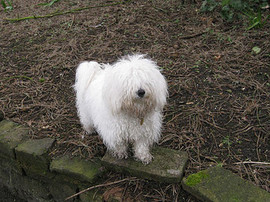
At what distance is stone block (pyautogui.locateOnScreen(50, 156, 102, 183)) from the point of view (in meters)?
2.68

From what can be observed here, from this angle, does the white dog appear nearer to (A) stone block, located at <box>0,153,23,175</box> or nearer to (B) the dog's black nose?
(B) the dog's black nose

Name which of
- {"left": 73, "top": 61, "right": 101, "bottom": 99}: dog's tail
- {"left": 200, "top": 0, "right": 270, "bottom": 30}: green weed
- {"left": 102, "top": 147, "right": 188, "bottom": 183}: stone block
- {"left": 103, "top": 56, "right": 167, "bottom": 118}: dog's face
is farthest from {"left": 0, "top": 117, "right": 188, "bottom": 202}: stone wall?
{"left": 200, "top": 0, "right": 270, "bottom": 30}: green weed

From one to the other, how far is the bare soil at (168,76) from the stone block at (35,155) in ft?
0.38

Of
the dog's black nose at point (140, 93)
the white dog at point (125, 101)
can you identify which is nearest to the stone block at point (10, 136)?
the white dog at point (125, 101)

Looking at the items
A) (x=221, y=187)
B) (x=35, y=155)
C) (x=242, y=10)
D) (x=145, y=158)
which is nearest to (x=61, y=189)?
(x=35, y=155)

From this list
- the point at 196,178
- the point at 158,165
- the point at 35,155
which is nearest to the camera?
the point at 196,178

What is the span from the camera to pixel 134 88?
2150mm

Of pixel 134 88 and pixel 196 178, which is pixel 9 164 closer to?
pixel 134 88

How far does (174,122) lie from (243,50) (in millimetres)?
1838

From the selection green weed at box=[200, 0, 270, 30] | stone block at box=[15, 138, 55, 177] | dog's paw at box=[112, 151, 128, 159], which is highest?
green weed at box=[200, 0, 270, 30]

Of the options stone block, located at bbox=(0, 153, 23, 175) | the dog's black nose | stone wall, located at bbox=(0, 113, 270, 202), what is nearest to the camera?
the dog's black nose

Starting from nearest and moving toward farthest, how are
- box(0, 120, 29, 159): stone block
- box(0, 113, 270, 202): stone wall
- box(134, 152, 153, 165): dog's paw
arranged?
box(0, 113, 270, 202): stone wall, box(134, 152, 153, 165): dog's paw, box(0, 120, 29, 159): stone block

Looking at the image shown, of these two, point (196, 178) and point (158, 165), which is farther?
point (158, 165)

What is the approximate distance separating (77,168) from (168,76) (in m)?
1.89
